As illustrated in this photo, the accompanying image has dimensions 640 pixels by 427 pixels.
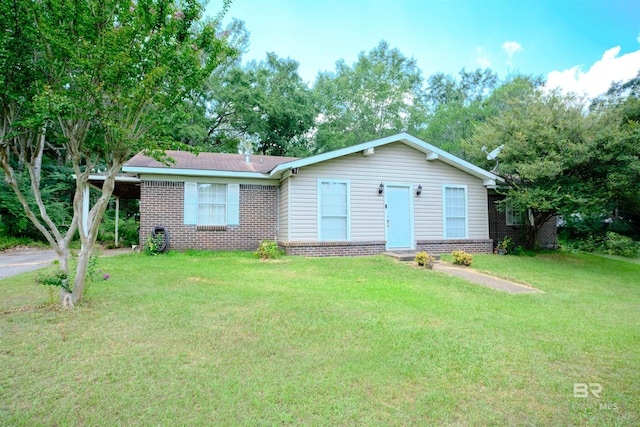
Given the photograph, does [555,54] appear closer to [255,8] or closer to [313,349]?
[255,8]

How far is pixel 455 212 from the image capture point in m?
11.8

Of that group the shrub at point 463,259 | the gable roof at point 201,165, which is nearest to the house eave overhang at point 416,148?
the gable roof at point 201,165

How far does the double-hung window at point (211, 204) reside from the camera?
35.2 ft

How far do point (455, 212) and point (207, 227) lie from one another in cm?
839

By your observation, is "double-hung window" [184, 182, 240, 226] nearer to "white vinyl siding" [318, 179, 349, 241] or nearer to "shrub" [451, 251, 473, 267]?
"white vinyl siding" [318, 179, 349, 241]

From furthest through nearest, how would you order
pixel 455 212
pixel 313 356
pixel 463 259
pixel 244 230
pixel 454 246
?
pixel 455 212 → pixel 454 246 → pixel 244 230 → pixel 463 259 → pixel 313 356

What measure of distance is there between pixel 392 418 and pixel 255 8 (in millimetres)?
15167

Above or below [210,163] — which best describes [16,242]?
below

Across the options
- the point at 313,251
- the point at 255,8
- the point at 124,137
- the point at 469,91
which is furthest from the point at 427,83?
the point at 124,137

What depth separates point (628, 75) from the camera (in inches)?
875

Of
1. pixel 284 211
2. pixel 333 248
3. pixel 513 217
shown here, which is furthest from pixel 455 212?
pixel 284 211

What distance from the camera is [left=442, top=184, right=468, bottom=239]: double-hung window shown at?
11664 millimetres

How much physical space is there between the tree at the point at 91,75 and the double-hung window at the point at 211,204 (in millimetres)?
5823

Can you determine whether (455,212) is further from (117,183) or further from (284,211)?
(117,183)
